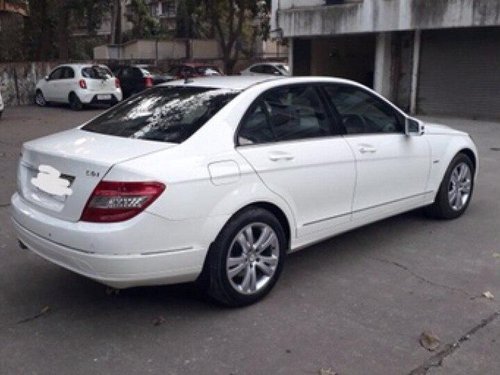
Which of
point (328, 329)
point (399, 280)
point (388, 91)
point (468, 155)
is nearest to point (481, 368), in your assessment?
point (328, 329)

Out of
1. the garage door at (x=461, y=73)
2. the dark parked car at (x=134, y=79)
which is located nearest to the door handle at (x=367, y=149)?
the garage door at (x=461, y=73)

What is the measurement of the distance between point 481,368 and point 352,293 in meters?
1.16

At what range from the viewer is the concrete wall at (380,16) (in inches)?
606

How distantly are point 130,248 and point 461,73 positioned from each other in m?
16.0

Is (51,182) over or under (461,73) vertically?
under

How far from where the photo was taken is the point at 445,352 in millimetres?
3418

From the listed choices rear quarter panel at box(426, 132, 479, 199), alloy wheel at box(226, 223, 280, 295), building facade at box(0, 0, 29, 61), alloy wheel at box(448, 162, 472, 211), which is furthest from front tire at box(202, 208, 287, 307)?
building facade at box(0, 0, 29, 61)

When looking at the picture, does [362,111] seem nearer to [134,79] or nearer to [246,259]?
[246,259]

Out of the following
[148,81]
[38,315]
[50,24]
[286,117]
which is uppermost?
[50,24]

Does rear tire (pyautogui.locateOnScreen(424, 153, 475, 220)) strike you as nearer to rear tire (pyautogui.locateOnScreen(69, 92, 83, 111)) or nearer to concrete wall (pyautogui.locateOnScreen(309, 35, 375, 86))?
rear tire (pyautogui.locateOnScreen(69, 92, 83, 111))

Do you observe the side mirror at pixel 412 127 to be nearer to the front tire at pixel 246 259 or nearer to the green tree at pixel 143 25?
the front tire at pixel 246 259

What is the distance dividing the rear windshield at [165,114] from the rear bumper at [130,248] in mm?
639

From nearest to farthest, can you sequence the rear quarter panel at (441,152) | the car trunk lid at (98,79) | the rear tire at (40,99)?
the rear quarter panel at (441,152)
the car trunk lid at (98,79)
the rear tire at (40,99)

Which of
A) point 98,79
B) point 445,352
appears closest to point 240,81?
point 445,352
